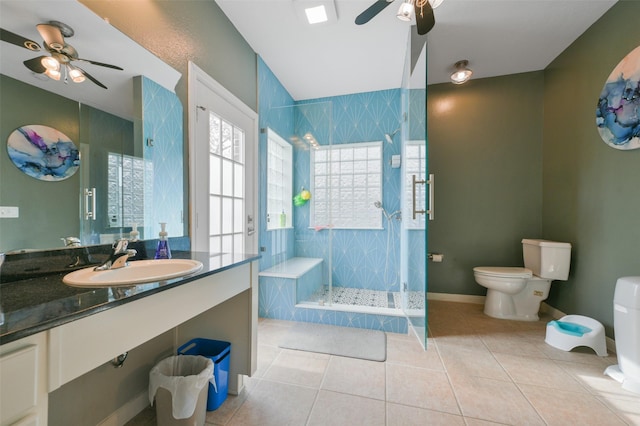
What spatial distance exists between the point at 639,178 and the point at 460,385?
6.15ft

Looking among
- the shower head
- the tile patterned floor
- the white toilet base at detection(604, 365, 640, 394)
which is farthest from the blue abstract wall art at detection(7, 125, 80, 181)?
the white toilet base at detection(604, 365, 640, 394)

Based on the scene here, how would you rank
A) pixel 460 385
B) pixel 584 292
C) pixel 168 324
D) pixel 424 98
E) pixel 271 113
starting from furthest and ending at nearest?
Result: pixel 271 113
pixel 584 292
pixel 424 98
pixel 460 385
pixel 168 324

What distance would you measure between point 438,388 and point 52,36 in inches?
98.8

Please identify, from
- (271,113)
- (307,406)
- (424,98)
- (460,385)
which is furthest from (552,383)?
(271,113)

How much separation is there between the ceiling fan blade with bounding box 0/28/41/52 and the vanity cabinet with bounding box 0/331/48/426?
102cm

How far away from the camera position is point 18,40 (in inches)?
33.6

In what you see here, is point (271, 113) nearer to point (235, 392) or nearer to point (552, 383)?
point (235, 392)

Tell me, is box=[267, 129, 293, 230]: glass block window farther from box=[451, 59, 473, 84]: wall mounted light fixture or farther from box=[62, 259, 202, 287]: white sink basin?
box=[451, 59, 473, 84]: wall mounted light fixture

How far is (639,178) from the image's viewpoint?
1666 mm

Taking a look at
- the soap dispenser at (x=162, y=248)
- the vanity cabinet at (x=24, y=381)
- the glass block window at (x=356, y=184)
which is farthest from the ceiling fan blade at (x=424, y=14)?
the vanity cabinet at (x=24, y=381)

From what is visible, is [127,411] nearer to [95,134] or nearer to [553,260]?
[95,134]

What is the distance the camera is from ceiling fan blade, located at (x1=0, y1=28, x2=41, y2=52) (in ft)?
2.70

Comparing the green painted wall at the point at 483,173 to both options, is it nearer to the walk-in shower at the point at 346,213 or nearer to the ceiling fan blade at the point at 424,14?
the walk-in shower at the point at 346,213

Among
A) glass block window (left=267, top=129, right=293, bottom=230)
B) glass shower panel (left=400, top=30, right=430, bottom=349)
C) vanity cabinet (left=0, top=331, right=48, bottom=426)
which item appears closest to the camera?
vanity cabinet (left=0, top=331, right=48, bottom=426)
